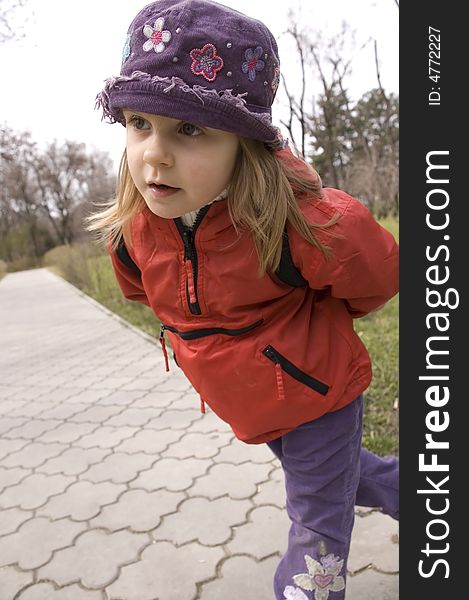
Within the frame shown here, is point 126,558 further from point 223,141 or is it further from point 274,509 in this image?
point 223,141

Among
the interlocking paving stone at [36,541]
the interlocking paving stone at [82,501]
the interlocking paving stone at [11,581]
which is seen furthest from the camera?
the interlocking paving stone at [82,501]

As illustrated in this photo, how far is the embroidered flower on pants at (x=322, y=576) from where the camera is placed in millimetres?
1413

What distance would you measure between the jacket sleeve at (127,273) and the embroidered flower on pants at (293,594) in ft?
2.83

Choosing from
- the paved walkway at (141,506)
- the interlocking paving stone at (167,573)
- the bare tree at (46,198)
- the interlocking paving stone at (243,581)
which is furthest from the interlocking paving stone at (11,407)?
the bare tree at (46,198)

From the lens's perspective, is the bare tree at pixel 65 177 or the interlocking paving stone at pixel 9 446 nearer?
the interlocking paving stone at pixel 9 446

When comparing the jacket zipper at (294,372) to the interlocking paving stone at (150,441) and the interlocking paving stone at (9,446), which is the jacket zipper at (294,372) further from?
the interlocking paving stone at (9,446)

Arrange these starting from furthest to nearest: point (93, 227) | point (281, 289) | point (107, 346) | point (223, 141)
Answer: point (107, 346), point (93, 227), point (281, 289), point (223, 141)

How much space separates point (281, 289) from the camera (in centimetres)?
133

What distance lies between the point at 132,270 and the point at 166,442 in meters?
1.58

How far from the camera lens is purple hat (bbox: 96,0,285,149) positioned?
115cm

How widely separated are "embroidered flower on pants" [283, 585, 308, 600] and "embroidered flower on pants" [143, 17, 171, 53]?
4.36 ft

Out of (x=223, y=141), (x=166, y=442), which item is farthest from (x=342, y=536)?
(x=166, y=442)

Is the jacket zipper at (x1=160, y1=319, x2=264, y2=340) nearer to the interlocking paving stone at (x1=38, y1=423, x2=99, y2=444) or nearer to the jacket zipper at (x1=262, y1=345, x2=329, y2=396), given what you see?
the jacket zipper at (x1=262, y1=345, x2=329, y2=396)

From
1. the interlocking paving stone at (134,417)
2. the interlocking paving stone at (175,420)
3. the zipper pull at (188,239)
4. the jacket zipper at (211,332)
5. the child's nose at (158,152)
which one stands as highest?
the child's nose at (158,152)
